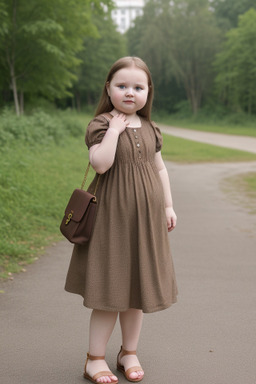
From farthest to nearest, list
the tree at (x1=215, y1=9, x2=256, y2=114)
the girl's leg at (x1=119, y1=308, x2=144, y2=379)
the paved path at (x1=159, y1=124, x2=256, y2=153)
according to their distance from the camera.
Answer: the tree at (x1=215, y1=9, x2=256, y2=114), the paved path at (x1=159, y1=124, x2=256, y2=153), the girl's leg at (x1=119, y1=308, x2=144, y2=379)

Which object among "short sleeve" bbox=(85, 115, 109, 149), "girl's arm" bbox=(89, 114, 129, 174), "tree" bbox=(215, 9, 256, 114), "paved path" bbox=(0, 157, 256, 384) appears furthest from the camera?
"tree" bbox=(215, 9, 256, 114)

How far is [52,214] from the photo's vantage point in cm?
716

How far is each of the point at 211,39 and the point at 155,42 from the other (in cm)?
578

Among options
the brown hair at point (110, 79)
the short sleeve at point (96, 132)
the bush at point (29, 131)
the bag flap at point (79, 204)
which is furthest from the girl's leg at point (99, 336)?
the bush at point (29, 131)

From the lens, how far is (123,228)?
9.01 ft

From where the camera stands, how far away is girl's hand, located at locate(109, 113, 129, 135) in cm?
275

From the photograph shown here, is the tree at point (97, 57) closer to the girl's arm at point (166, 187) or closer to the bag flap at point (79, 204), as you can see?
the girl's arm at point (166, 187)

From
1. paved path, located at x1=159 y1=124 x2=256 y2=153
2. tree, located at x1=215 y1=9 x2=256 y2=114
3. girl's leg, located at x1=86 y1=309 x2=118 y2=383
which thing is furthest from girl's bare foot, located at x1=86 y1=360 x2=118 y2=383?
tree, located at x1=215 y1=9 x2=256 y2=114

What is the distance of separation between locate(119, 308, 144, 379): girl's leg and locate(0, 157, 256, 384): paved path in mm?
81

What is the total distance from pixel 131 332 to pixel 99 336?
7.2 inches

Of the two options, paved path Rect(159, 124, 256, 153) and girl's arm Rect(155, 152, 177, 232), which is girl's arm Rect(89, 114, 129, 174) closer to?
girl's arm Rect(155, 152, 177, 232)

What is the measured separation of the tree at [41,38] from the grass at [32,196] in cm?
853

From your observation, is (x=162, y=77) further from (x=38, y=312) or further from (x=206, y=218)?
(x=38, y=312)

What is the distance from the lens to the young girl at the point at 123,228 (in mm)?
2734
